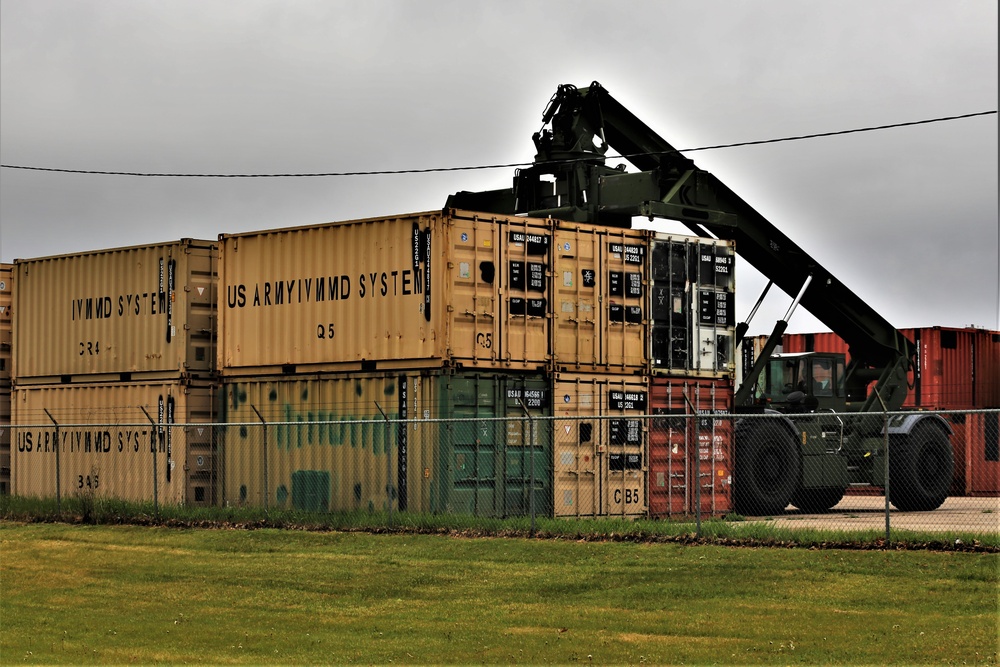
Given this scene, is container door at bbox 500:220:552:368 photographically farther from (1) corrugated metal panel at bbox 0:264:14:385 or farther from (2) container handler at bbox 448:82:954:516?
(1) corrugated metal panel at bbox 0:264:14:385

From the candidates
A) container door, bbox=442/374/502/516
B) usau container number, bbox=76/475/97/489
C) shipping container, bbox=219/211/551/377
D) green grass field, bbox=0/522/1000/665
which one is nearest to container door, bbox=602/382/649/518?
shipping container, bbox=219/211/551/377

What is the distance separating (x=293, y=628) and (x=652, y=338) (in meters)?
12.0

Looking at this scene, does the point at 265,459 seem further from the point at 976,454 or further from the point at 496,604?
the point at 976,454

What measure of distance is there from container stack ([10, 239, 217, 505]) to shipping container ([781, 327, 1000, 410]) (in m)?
15.8

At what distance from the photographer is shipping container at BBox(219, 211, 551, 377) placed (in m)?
22.4

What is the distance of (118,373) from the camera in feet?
89.2

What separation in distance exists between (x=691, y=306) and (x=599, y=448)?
3.20 m

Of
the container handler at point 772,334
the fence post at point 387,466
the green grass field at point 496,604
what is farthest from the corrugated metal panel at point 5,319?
the green grass field at point 496,604

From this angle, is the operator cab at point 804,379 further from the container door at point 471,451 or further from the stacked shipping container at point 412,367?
the container door at point 471,451

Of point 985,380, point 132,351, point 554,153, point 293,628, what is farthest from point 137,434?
point 985,380

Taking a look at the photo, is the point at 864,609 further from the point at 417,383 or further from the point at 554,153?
the point at 554,153

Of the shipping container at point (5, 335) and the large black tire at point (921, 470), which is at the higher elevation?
the shipping container at point (5, 335)

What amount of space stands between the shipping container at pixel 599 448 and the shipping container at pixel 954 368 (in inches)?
458

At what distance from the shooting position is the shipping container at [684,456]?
24.4 metres
